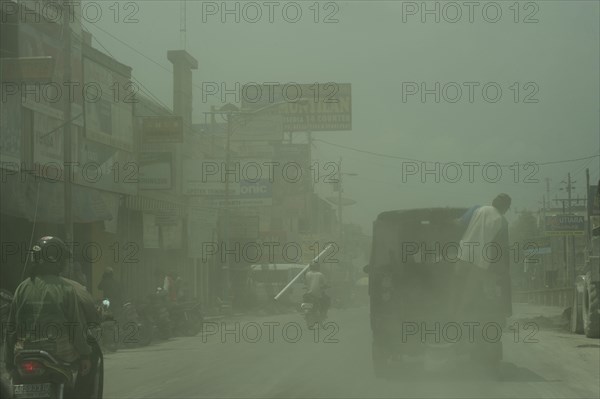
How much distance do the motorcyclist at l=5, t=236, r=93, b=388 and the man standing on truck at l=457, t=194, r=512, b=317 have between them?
6.92 metres

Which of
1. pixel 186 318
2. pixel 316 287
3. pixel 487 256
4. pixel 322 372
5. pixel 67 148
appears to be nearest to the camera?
pixel 487 256

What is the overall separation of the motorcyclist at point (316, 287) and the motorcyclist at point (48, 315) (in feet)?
50.1

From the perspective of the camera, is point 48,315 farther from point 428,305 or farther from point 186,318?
point 186,318

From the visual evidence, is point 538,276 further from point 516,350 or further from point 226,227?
point 516,350

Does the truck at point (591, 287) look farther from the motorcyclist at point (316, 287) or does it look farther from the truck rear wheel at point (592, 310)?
the motorcyclist at point (316, 287)

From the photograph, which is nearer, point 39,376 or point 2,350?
point 39,376

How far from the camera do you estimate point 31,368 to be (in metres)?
7.07

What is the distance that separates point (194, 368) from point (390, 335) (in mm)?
3933

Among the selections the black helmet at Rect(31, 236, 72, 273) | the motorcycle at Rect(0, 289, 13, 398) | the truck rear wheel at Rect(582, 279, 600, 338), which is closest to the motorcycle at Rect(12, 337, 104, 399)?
the motorcycle at Rect(0, 289, 13, 398)

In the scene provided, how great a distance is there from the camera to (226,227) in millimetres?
36375

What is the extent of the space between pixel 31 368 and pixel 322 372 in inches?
305

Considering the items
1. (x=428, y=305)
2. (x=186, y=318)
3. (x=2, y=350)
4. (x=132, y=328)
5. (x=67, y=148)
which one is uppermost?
(x=67, y=148)

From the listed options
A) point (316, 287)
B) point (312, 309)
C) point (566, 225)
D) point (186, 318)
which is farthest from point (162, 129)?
point (566, 225)

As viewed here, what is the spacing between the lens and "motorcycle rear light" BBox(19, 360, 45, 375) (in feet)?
23.2
